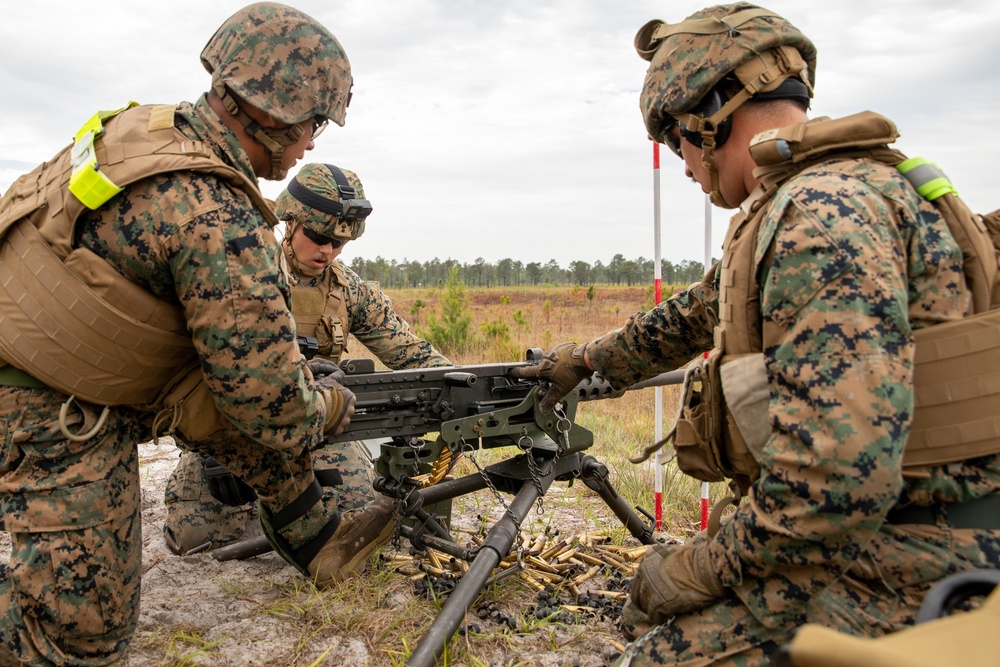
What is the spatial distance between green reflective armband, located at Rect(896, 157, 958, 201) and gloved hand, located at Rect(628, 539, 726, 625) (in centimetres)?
137

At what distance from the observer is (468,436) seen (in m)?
4.02

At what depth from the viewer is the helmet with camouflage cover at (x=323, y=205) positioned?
5.21 m

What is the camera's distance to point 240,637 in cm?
372

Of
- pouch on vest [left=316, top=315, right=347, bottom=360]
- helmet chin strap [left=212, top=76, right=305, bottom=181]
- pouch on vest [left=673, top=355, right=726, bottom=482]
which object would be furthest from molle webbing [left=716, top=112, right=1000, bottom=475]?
pouch on vest [left=316, top=315, right=347, bottom=360]

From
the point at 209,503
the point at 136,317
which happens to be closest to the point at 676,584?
the point at 136,317

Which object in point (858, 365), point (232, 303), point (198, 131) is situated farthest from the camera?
point (198, 131)

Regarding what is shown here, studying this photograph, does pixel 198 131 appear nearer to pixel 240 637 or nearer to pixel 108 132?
pixel 108 132

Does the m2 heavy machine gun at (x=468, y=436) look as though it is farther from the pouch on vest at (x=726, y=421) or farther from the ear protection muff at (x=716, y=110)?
the ear protection muff at (x=716, y=110)

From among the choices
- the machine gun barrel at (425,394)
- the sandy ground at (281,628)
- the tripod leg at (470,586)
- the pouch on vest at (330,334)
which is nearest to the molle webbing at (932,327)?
the tripod leg at (470,586)

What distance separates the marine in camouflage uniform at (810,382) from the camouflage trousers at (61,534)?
220 cm

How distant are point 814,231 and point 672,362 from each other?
70.2 inches

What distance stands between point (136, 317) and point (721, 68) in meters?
2.42

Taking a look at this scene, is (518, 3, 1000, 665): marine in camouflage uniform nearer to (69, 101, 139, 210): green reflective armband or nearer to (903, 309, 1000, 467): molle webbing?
(903, 309, 1000, 467): molle webbing

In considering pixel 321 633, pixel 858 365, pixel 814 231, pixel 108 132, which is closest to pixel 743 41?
pixel 814 231
